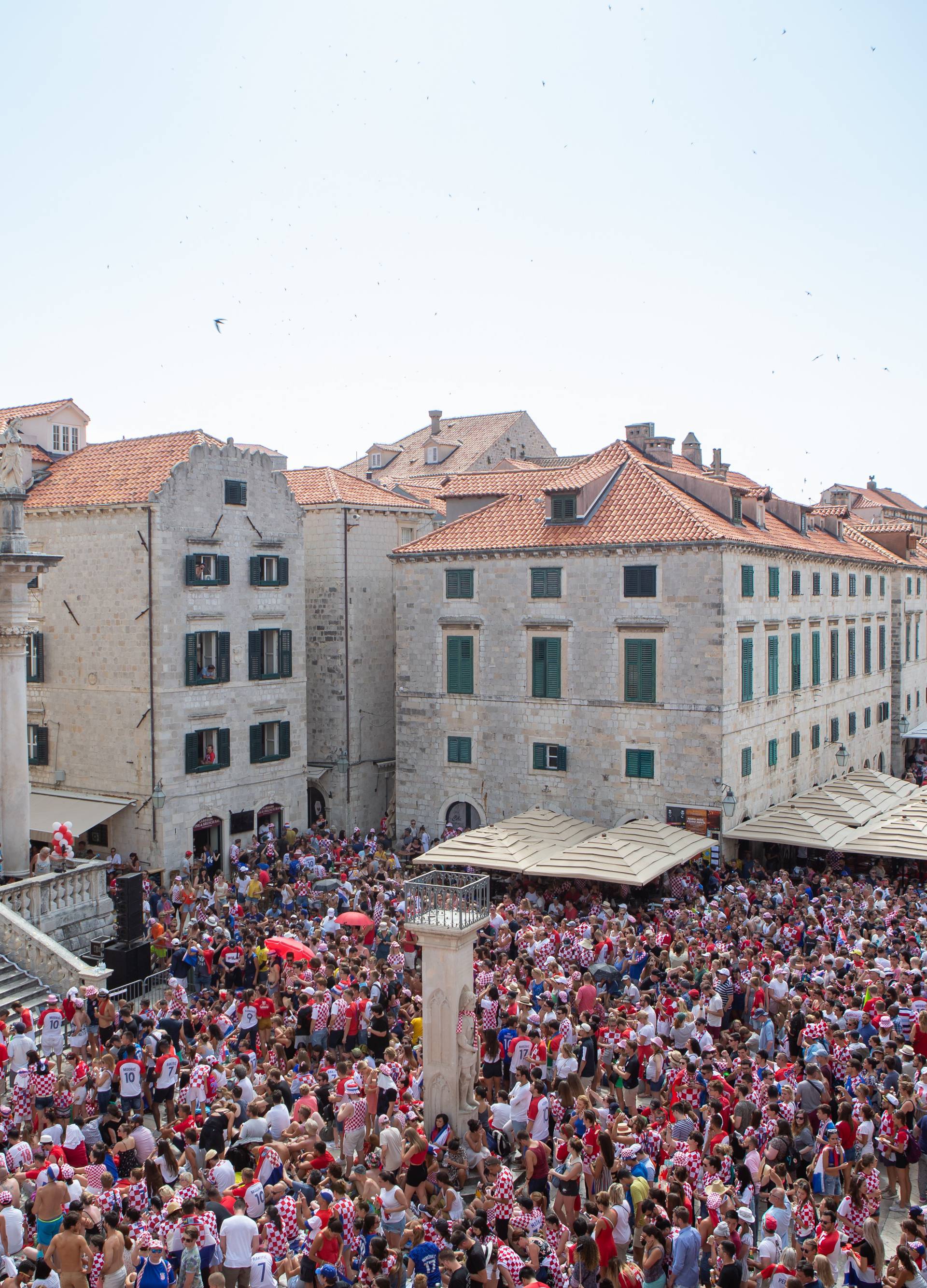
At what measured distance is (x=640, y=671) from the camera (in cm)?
3089

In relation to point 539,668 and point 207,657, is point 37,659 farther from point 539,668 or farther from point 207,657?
point 539,668

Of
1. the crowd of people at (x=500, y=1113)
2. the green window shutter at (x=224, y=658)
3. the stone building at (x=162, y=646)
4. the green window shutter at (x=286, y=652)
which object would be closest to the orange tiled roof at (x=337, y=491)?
the stone building at (x=162, y=646)

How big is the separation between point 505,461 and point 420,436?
1416 centimetres

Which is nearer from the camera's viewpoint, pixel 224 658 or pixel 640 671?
pixel 640 671

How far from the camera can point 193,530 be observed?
3189 cm

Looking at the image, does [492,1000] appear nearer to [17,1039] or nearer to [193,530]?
[17,1039]

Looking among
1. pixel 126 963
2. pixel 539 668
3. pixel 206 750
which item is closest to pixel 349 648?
pixel 206 750

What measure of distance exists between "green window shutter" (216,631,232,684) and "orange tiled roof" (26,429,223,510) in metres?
4.58

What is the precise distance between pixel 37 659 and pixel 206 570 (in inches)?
228

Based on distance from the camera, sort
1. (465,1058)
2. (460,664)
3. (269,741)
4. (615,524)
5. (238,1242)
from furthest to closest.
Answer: (269,741) → (460,664) → (615,524) → (465,1058) → (238,1242)

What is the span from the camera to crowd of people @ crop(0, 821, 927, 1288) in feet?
37.0

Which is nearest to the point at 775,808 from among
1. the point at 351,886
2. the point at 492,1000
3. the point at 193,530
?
the point at 351,886

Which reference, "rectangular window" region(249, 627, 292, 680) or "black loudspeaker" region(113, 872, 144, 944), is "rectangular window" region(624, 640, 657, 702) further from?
"black loudspeaker" region(113, 872, 144, 944)

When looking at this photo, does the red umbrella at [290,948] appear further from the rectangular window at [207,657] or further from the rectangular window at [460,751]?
the rectangular window at [460,751]
